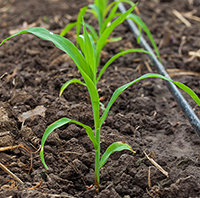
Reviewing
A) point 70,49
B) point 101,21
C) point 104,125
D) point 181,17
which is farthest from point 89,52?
point 181,17

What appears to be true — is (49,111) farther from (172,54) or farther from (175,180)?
(172,54)

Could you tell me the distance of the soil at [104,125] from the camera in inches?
46.5

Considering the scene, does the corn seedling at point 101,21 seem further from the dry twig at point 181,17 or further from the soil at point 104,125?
the dry twig at point 181,17

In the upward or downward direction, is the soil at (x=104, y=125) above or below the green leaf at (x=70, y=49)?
below

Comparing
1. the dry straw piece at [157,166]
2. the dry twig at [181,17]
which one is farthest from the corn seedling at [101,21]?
the dry twig at [181,17]

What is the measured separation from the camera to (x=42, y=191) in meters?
1.10

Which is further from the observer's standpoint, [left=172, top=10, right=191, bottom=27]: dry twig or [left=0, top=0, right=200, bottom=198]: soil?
[left=172, top=10, right=191, bottom=27]: dry twig

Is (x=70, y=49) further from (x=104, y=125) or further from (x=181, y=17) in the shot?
(x=181, y=17)

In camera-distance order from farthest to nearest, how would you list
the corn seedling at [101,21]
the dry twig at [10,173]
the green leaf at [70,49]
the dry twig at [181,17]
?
the dry twig at [181,17]
the corn seedling at [101,21]
the dry twig at [10,173]
the green leaf at [70,49]

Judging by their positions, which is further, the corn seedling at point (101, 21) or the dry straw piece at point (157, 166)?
the corn seedling at point (101, 21)

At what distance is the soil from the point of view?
46.5 inches

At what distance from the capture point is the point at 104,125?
1551mm

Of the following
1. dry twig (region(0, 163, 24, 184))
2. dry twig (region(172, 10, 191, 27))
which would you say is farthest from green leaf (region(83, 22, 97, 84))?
dry twig (region(172, 10, 191, 27))

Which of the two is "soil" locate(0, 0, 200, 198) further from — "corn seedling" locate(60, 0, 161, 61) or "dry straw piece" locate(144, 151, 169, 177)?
"corn seedling" locate(60, 0, 161, 61)
